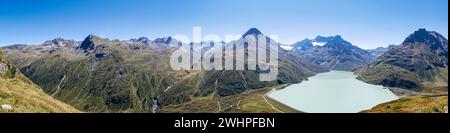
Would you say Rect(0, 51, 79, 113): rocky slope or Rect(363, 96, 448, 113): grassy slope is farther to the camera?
Rect(0, 51, 79, 113): rocky slope

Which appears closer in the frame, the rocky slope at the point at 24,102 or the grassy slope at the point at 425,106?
the grassy slope at the point at 425,106

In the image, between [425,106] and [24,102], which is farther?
[24,102]
